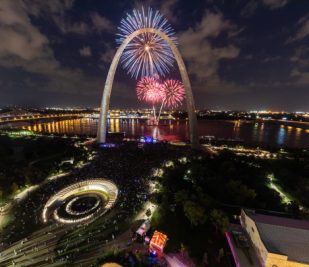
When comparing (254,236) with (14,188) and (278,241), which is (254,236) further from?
(14,188)

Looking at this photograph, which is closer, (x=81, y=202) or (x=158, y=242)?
(x=158, y=242)

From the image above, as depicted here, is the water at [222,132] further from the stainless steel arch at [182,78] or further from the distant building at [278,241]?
the distant building at [278,241]

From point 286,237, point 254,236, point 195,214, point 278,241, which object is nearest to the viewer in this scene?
point 278,241

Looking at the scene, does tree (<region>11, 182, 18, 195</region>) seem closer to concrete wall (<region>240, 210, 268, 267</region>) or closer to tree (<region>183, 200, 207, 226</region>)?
tree (<region>183, 200, 207, 226</region>)

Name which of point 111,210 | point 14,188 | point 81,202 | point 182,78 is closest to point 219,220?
point 111,210

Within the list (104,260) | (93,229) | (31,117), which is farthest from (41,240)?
(31,117)

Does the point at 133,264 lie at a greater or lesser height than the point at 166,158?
lesser

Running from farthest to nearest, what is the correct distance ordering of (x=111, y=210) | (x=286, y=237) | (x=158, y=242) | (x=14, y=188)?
(x=14, y=188), (x=111, y=210), (x=158, y=242), (x=286, y=237)

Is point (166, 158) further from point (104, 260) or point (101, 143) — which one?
point (104, 260)
